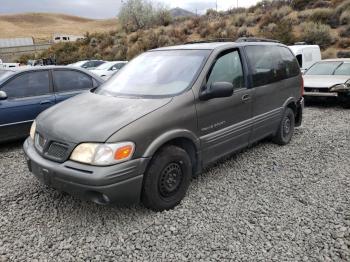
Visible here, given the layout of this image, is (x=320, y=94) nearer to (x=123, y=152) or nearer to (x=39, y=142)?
(x=123, y=152)

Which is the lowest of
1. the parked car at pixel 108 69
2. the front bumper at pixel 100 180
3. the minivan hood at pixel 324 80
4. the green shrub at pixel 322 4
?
the parked car at pixel 108 69

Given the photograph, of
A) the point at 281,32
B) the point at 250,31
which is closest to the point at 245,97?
the point at 281,32

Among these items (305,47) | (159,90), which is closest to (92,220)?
(159,90)

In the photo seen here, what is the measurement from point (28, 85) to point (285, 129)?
462 cm

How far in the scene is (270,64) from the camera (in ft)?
17.2

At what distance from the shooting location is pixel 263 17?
26.3m

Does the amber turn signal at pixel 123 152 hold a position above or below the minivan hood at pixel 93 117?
below

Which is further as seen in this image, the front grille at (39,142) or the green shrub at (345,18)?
the green shrub at (345,18)

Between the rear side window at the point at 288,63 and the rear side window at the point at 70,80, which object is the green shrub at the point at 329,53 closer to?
the rear side window at the point at 288,63

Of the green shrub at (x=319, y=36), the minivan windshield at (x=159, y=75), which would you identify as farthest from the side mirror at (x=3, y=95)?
the green shrub at (x=319, y=36)

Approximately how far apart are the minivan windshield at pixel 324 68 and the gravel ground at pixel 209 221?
6048 millimetres

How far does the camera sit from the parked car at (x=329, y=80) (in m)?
8.89

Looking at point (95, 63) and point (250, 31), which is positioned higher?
point (250, 31)

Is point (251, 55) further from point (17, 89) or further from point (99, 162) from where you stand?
point (17, 89)
